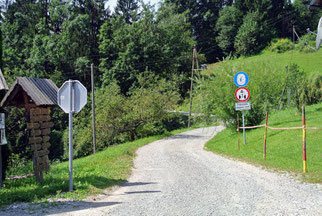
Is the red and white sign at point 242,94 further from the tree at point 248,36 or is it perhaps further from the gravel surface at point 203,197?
the tree at point 248,36

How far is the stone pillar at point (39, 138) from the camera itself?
26.8 feet

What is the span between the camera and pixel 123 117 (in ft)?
Result: 88.7

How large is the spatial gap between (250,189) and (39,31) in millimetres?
42918

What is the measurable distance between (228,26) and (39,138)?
6991cm

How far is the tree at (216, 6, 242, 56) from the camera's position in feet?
238

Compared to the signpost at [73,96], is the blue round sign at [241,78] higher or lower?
higher

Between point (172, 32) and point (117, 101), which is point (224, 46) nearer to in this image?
point (172, 32)

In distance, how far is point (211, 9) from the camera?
79.6m

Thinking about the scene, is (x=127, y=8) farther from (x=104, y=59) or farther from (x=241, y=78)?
(x=241, y=78)

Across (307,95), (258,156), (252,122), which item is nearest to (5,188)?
(258,156)

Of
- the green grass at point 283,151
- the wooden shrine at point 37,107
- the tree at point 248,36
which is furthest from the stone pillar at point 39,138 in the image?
the tree at point 248,36

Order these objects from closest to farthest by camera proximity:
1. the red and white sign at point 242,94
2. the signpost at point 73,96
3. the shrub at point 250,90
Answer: the signpost at point 73,96
the red and white sign at point 242,94
the shrub at point 250,90

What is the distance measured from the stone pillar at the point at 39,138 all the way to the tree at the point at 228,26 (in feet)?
223

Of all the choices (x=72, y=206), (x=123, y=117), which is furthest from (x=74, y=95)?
(x=123, y=117)
